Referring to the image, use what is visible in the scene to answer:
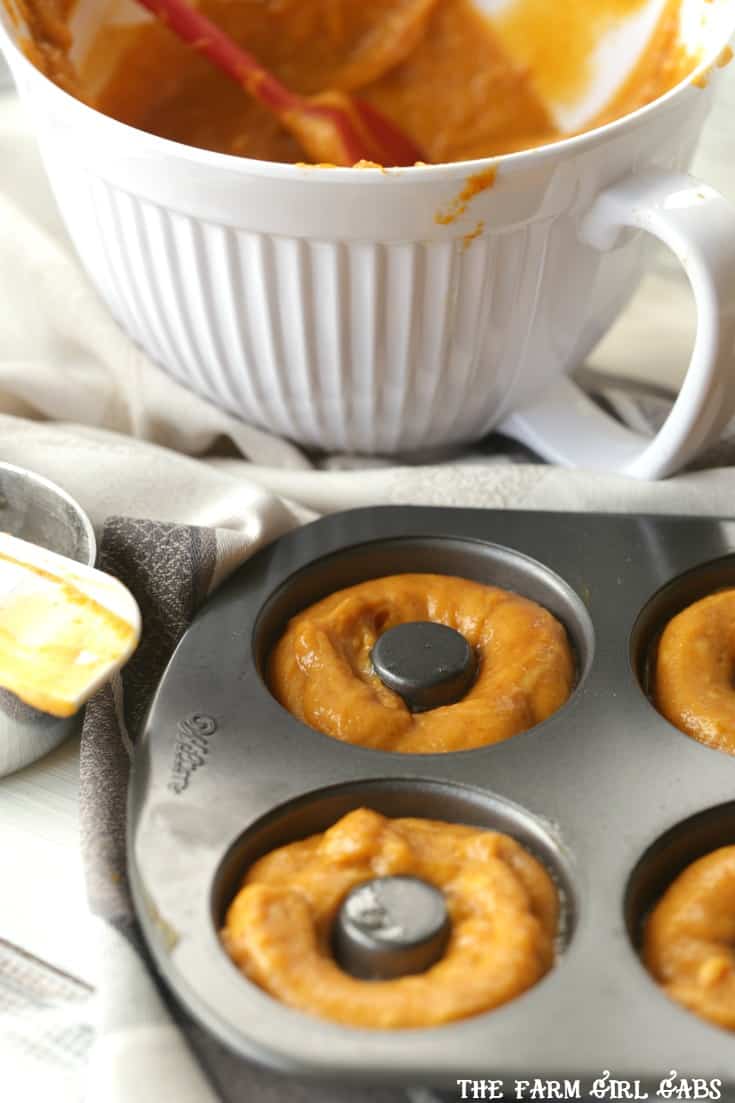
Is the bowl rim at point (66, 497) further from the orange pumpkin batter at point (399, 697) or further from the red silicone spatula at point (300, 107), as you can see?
the red silicone spatula at point (300, 107)

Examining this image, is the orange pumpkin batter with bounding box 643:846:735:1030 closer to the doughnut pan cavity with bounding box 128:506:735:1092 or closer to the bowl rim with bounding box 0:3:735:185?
the doughnut pan cavity with bounding box 128:506:735:1092

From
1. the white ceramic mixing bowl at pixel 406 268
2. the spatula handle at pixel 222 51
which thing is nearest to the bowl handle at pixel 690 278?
the white ceramic mixing bowl at pixel 406 268

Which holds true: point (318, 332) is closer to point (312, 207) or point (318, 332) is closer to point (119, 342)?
point (312, 207)

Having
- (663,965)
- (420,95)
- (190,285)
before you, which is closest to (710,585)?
(663,965)

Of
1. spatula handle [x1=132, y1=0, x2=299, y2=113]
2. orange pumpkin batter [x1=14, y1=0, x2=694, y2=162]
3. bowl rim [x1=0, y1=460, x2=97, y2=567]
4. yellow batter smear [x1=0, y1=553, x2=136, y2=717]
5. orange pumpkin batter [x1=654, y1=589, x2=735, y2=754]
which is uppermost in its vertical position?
spatula handle [x1=132, y1=0, x2=299, y2=113]

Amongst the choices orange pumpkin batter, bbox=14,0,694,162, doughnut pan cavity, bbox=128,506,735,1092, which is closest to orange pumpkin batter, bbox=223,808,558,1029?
doughnut pan cavity, bbox=128,506,735,1092
